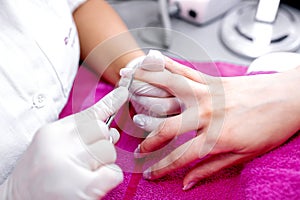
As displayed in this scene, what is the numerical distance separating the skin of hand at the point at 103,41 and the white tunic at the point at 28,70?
0.12m

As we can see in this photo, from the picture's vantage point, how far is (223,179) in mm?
616

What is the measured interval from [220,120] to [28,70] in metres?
0.35

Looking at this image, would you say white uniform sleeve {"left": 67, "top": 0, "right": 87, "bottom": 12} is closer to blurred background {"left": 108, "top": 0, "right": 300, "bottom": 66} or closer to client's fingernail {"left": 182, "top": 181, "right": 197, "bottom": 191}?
blurred background {"left": 108, "top": 0, "right": 300, "bottom": 66}

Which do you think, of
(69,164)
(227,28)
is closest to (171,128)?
(69,164)

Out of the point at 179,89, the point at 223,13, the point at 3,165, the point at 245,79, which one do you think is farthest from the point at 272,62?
the point at 3,165

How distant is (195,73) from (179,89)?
0.05 metres

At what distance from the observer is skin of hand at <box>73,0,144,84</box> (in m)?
0.83

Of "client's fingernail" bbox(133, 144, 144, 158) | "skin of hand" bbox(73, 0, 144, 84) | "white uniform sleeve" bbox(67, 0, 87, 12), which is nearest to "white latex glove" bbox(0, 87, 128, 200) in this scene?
"client's fingernail" bbox(133, 144, 144, 158)

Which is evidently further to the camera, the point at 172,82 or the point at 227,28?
the point at 227,28

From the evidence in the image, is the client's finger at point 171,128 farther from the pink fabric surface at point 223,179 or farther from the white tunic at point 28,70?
the white tunic at point 28,70

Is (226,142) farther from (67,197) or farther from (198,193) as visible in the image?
(67,197)

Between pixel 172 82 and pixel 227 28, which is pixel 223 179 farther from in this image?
pixel 227 28

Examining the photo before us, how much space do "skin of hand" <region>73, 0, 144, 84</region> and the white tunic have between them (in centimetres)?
12

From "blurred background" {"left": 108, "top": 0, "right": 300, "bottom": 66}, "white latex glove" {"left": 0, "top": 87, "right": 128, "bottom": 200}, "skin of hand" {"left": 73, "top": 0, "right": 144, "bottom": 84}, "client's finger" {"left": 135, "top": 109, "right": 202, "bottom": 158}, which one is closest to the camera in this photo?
"white latex glove" {"left": 0, "top": 87, "right": 128, "bottom": 200}
